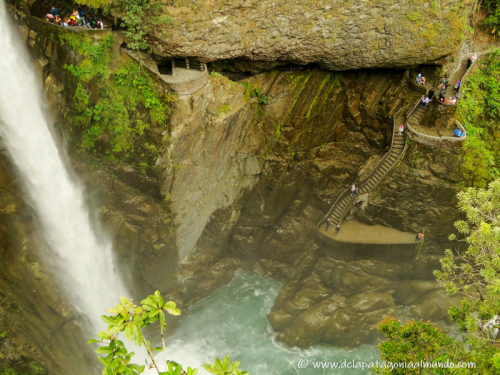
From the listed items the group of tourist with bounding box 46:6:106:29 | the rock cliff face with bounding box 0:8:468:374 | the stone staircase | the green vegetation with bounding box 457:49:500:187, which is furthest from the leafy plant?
the green vegetation with bounding box 457:49:500:187

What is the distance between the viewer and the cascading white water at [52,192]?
15.5 meters

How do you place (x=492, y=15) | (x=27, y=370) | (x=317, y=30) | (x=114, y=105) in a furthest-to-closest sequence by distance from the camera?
(x=492, y=15) → (x=317, y=30) → (x=114, y=105) → (x=27, y=370)

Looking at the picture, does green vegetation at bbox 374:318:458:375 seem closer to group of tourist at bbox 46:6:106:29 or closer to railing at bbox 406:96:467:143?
railing at bbox 406:96:467:143

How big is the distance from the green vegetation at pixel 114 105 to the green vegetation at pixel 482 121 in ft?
56.9

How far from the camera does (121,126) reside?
1869 cm

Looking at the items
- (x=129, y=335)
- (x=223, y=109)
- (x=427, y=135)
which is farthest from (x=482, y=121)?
(x=129, y=335)

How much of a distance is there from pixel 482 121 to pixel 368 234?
382 inches

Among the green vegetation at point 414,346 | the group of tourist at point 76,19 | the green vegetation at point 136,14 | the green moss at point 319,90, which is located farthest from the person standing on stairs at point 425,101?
the group of tourist at point 76,19

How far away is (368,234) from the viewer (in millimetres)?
23359

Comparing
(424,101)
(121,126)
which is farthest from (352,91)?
(121,126)

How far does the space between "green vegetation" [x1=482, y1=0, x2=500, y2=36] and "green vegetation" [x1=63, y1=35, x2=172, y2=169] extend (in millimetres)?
19477

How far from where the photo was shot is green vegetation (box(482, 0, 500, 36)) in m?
20.8

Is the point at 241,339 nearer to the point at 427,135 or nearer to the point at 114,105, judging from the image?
the point at 114,105

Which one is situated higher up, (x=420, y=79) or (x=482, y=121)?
→ (x=420, y=79)
